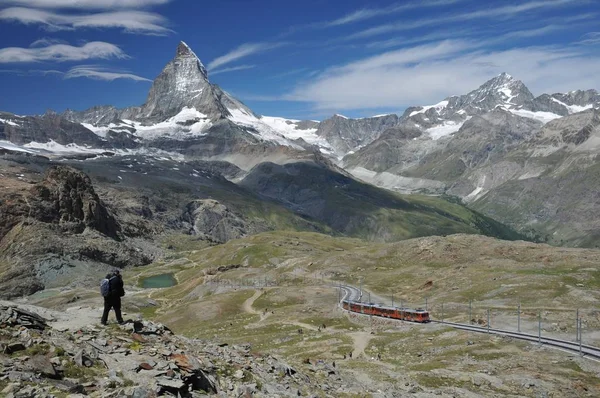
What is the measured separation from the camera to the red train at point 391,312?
117375 millimetres

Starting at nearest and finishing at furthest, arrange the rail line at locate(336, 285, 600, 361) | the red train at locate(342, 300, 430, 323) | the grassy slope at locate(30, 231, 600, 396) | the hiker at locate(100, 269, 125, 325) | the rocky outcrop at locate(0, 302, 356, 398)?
the rocky outcrop at locate(0, 302, 356, 398) < the hiker at locate(100, 269, 125, 325) < the grassy slope at locate(30, 231, 600, 396) < the rail line at locate(336, 285, 600, 361) < the red train at locate(342, 300, 430, 323)

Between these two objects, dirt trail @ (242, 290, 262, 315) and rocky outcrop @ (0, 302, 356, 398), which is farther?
dirt trail @ (242, 290, 262, 315)

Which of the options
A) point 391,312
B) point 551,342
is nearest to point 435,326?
point 391,312

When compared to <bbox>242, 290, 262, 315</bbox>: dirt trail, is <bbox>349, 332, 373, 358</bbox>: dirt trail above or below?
above

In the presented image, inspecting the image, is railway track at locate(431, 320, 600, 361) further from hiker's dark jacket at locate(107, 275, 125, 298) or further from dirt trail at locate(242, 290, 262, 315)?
hiker's dark jacket at locate(107, 275, 125, 298)

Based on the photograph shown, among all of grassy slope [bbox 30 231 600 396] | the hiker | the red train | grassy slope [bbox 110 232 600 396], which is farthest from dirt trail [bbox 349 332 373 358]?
the hiker

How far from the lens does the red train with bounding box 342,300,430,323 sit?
117m

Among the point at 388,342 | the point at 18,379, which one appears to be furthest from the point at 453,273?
the point at 18,379

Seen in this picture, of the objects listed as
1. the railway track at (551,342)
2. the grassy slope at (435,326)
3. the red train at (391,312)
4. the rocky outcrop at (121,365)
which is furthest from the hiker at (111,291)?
the red train at (391,312)

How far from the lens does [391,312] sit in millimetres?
122500

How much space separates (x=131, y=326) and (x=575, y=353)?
69.1 meters

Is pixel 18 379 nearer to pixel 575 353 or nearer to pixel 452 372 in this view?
pixel 452 372

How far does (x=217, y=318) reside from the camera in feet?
485

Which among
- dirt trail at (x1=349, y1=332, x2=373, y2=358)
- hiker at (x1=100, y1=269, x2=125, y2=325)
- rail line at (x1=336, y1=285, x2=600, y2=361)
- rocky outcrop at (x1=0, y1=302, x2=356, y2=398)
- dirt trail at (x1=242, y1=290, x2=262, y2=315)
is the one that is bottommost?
dirt trail at (x1=242, y1=290, x2=262, y2=315)
